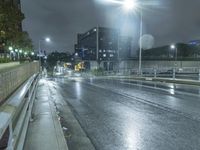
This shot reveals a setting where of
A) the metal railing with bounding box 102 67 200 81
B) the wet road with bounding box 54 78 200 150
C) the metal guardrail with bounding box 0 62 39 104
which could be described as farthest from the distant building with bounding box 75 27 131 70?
the wet road with bounding box 54 78 200 150

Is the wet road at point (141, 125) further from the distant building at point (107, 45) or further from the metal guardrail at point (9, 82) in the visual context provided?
the distant building at point (107, 45)

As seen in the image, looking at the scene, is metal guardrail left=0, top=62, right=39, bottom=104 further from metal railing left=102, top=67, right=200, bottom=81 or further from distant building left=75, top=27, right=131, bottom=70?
distant building left=75, top=27, right=131, bottom=70

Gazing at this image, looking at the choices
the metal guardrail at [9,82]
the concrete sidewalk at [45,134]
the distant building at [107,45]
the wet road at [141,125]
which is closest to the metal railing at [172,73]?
the metal guardrail at [9,82]

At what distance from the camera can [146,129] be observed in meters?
7.50

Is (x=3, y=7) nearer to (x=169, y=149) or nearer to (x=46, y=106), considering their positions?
(x=46, y=106)

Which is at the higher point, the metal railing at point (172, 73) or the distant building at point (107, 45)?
the distant building at point (107, 45)

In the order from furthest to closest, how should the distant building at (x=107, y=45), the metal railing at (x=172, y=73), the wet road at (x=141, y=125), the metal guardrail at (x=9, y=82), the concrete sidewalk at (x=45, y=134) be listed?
the distant building at (x=107, y=45) < the metal railing at (x=172, y=73) < the metal guardrail at (x=9, y=82) < the wet road at (x=141, y=125) < the concrete sidewalk at (x=45, y=134)

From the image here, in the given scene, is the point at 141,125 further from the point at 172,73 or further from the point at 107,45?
the point at 107,45

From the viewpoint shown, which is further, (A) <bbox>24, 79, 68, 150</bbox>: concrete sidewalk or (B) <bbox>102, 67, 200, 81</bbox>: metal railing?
(B) <bbox>102, 67, 200, 81</bbox>: metal railing

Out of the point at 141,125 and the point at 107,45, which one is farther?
the point at 107,45

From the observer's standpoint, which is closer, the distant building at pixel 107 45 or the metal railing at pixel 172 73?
the metal railing at pixel 172 73

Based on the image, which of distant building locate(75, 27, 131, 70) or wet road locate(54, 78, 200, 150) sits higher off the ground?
distant building locate(75, 27, 131, 70)

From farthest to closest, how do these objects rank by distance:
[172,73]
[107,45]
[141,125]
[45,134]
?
[107,45], [172,73], [141,125], [45,134]

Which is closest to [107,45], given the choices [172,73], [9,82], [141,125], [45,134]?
[172,73]
